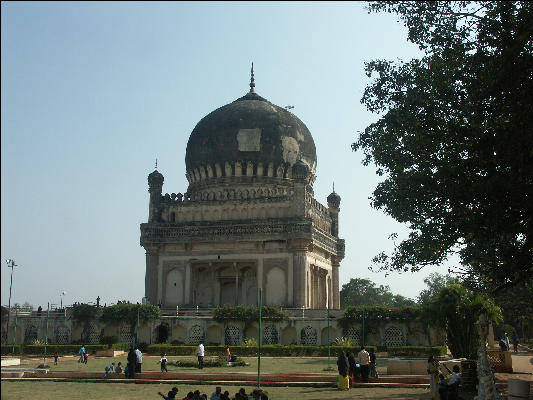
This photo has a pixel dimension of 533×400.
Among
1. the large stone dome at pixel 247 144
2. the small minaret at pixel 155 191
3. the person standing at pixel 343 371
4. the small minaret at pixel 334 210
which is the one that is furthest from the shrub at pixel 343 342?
the small minaret at pixel 155 191

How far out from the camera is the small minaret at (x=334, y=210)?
5028cm

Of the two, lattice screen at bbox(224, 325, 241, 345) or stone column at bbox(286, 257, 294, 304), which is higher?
stone column at bbox(286, 257, 294, 304)

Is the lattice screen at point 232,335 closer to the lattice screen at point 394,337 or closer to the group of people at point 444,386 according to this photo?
the lattice screen at point 394,337

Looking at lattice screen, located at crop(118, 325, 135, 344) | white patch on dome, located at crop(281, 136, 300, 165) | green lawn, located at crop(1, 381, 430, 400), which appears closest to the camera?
green lawn, located at crop(1, 381, 430, 400)

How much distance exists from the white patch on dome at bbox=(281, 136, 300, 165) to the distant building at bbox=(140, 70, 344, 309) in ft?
0.26

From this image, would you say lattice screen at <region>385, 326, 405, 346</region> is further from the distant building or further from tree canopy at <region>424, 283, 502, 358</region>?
tree canopy at <region>424, 283, 502, 358</region>

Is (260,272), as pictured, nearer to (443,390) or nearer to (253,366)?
(253,366)

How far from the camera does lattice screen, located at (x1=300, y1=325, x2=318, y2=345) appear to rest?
3859 cm

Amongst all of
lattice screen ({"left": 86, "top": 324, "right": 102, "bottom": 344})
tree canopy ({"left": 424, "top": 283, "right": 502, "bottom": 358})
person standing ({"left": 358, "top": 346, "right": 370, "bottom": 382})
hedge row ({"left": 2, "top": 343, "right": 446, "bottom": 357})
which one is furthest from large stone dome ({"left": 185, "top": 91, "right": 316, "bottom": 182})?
person standing ({"left": 358, "top": 346, "right": 370, "bottom": 382})

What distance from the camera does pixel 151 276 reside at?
4528 centimetres

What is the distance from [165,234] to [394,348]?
18458mm

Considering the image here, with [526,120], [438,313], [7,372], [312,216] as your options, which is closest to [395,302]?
[312,216]

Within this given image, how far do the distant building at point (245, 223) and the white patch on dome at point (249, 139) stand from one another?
7 centimetres

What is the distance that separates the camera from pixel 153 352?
115ft
